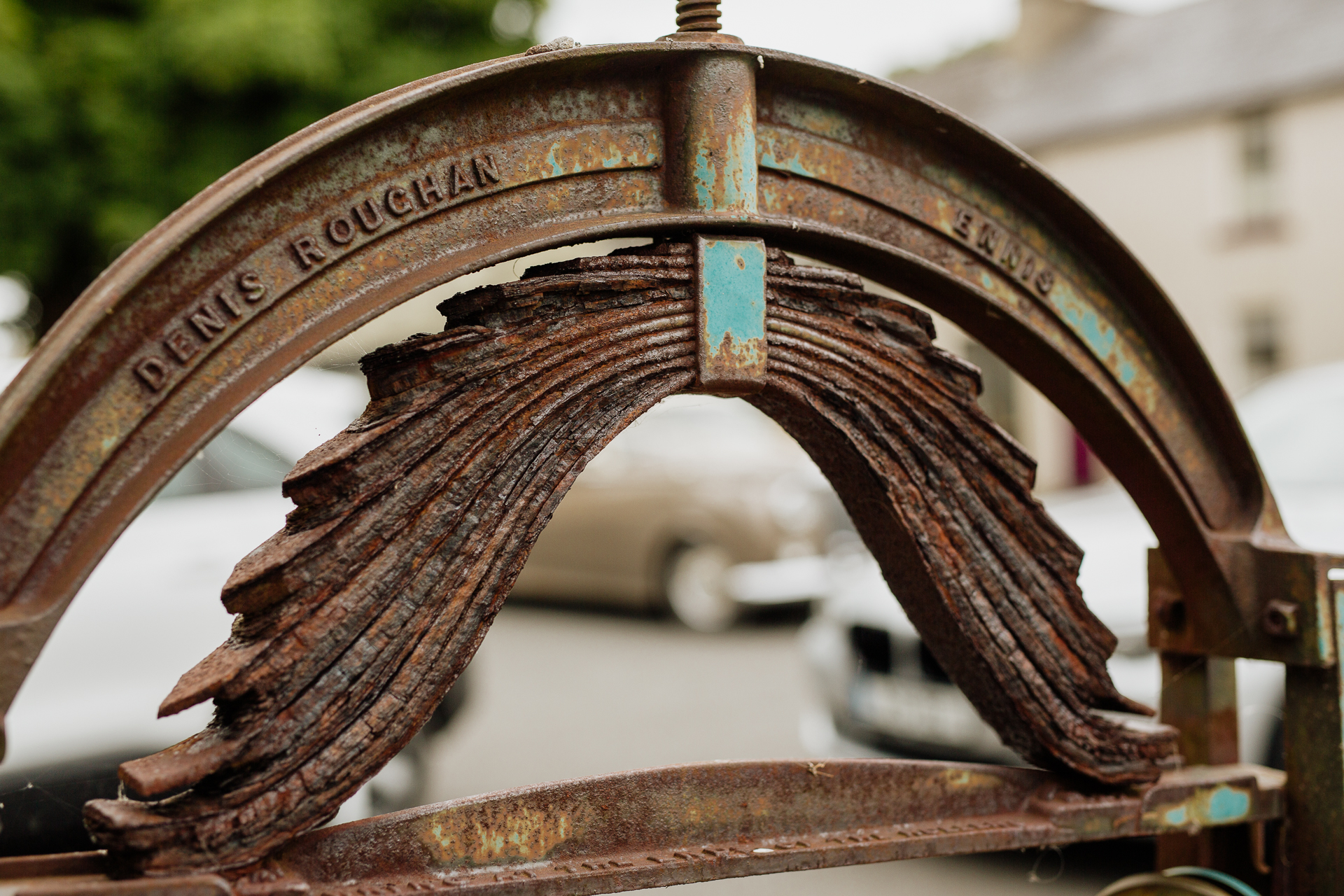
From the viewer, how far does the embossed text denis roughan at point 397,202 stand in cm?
104

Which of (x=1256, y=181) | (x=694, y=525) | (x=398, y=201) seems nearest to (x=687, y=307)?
(x=398, y=201)

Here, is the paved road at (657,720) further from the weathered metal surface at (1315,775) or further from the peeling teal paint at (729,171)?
the peeling teal paint at (729,171)

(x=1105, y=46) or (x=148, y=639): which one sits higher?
(x=1105, y=46)

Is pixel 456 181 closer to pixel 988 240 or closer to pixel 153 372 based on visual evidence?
pixel 153 372

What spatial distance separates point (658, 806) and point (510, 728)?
5.25 metres

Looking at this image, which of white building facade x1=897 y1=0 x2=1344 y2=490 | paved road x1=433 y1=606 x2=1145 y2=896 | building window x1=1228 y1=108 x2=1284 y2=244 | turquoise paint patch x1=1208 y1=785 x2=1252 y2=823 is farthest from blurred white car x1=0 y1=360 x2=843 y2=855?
building window x1=1228 y1=108 x2=1284 y2=244

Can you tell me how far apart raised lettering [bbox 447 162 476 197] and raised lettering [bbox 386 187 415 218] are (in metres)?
0.04

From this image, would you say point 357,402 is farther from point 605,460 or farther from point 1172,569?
point 605,460

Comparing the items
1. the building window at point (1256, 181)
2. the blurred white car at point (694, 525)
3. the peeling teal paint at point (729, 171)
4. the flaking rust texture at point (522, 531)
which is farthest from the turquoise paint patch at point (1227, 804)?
the building window at point (1256, 181)

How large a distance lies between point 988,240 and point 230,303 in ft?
2.51

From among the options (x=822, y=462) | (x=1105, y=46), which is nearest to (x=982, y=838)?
(x=822, y=462)

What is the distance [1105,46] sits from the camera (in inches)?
783

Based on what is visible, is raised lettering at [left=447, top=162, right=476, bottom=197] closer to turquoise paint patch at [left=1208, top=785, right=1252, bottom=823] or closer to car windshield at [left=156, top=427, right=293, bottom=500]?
turquoise paint patch at [left=1208, top=785, right=1252, bottom=823]

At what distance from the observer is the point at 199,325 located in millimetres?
1000
